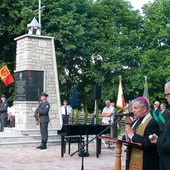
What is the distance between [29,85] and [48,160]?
5.88m

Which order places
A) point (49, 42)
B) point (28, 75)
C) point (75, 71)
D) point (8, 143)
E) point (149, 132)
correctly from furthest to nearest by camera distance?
point (75, 71), point (49, 42), point (28, 75), point (8, 143), point (149, 132)

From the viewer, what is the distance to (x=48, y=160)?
10250mm

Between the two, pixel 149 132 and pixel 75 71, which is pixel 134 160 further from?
pixel 75 71

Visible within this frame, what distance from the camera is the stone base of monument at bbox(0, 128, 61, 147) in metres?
13.7

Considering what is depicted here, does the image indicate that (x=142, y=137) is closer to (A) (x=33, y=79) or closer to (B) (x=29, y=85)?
(B) (x=29, y=85)

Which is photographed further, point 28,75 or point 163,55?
point 163,55

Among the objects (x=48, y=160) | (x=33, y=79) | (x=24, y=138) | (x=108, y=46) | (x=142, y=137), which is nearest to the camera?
(x=142, y=137)

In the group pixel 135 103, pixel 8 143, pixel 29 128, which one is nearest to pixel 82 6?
pixel 29 128

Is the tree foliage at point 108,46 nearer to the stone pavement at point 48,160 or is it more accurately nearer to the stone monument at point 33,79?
the stone monument at point 33,79

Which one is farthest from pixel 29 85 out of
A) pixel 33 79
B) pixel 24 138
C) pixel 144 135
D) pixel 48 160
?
pixel 144 135

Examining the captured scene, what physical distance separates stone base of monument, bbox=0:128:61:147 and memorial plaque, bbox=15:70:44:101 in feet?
4.76

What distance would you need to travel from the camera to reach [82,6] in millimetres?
29234

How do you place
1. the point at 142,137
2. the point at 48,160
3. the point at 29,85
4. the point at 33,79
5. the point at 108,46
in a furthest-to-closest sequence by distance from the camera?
1. the point at 108,46
2. the point at 33,79
3. the point at 29,85
4. the point at 48,160
5. the point at 142,137

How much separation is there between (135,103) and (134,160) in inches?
30.9
